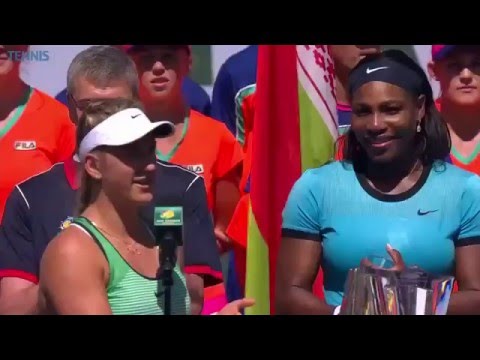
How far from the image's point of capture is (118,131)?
3.07 metres

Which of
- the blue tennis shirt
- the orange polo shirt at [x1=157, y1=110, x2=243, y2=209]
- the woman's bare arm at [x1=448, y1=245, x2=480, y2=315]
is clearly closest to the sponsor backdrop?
the orange polo shirt at [x1=157, y1=110, x2=243, y2=209]

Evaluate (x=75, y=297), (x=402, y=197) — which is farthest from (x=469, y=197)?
(x=75, y=297)

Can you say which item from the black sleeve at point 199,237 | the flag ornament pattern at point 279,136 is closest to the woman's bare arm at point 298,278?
the flag ornament pattern at point 279,136

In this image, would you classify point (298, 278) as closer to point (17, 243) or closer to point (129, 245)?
point (129, 245)

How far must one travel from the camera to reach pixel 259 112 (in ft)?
11.9

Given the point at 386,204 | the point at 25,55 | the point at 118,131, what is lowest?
the point at 386,204

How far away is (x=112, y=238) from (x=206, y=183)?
0.79 meters

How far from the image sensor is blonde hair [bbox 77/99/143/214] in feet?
10.1

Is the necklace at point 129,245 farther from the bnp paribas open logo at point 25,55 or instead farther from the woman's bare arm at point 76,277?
the bnp paribas open logo at point 25,55

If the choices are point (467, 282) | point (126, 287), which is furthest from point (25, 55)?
point (467, 282)

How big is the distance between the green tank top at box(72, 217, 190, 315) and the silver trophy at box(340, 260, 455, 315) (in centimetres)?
56

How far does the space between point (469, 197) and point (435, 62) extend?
554 mm
